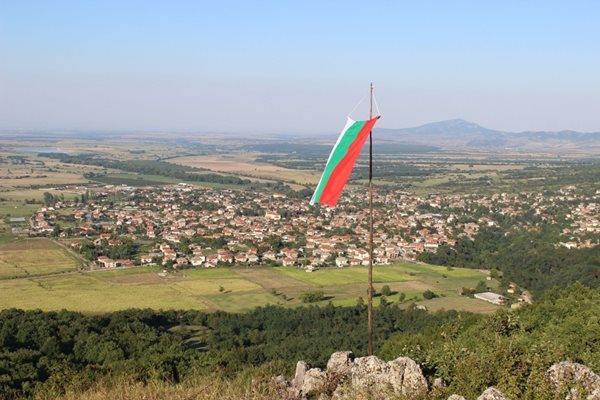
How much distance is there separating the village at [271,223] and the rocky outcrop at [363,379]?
2850cm

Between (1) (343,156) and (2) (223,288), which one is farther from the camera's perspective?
(2) (223,288)

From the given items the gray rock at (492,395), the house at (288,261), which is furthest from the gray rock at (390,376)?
the house at (288,261)

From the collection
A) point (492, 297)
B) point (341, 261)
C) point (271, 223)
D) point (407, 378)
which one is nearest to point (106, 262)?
point (341, 261)

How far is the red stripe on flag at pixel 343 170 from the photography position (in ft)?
22.1

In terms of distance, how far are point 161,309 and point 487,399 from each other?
67.8 feet

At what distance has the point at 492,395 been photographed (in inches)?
217

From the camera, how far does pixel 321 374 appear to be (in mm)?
7047

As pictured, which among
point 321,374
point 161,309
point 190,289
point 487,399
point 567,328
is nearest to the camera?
point 487,399

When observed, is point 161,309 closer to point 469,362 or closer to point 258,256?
point 258,256

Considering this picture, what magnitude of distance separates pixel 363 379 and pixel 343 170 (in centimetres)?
240

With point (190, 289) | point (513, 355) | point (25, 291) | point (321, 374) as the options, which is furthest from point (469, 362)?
point (25, 291)

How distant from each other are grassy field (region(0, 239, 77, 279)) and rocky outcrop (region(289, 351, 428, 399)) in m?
28.1

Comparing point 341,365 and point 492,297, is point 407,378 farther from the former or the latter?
point 492,297

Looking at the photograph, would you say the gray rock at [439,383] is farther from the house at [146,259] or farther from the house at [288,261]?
the house at [146,259]
